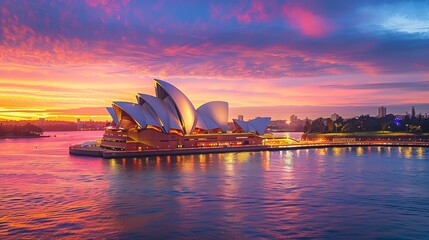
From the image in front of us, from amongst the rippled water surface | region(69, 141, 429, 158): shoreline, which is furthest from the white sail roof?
the rippled water surface

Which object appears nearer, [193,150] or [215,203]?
[215,203]

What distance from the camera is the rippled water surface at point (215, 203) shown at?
2081 cm

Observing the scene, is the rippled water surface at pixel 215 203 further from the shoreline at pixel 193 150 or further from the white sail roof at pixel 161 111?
the white sail roof at pixel 161 111

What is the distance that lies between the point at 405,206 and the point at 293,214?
7824 millimetres

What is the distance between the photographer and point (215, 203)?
26891mm

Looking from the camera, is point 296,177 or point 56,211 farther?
point 296,177

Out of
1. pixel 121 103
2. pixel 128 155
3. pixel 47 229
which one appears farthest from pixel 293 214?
pixel 121 103

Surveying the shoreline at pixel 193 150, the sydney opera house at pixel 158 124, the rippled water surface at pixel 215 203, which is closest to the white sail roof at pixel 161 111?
the sydney opera house at pixel 158 124

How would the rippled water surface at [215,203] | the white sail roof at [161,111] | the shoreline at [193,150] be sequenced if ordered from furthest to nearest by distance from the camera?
the white sail roof at [161,111], the shoreline at [193,150], the rippled water surface at [215,203]

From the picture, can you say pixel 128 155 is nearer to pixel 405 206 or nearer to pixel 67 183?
pixel 67 183

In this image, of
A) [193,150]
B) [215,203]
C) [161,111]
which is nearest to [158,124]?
[161,111]

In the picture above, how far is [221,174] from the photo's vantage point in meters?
41.0

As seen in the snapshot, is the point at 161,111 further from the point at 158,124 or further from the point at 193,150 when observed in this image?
the point at 193,150

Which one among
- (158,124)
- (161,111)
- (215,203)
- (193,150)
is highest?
(161,111)
